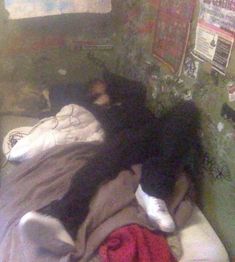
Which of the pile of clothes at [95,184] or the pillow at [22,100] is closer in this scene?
the pile of clothes at [95,184]

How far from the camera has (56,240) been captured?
0.95 metres

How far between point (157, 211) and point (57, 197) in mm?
302

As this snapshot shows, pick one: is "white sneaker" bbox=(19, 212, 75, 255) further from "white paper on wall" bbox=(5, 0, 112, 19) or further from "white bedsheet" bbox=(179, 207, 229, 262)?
"white paper on wall" bbox=(5, 0, 112, 19)

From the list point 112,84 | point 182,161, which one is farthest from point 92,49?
point 182,161

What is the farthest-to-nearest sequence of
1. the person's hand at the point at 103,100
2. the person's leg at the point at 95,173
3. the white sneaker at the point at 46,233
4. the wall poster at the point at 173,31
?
1. the person's hand at the point at 103,100
2. the wall poster at the point at 173,31
3. the person's leg at the point at 95,173
4. the white sneaker at the point at 46,233

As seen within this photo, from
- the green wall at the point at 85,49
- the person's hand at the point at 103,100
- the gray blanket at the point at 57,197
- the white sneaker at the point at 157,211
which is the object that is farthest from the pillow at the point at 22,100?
the white sneaker at the point at 157,211

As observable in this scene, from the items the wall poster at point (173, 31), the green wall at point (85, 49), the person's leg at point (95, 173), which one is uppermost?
the wall poster at point (173, 31)

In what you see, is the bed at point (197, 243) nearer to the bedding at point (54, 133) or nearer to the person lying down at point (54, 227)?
the person lying down at point (54, 227)

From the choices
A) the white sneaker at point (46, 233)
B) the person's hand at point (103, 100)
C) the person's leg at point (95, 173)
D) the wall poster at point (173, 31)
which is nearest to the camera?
the white sneaker at point (46, 233)

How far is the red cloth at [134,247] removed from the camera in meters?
0.97

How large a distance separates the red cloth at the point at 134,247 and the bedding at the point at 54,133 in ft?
1.31

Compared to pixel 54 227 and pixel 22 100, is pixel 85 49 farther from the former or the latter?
pixel 54 227

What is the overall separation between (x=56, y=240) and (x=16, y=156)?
1.35 ft

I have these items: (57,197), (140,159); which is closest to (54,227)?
(57,197)
